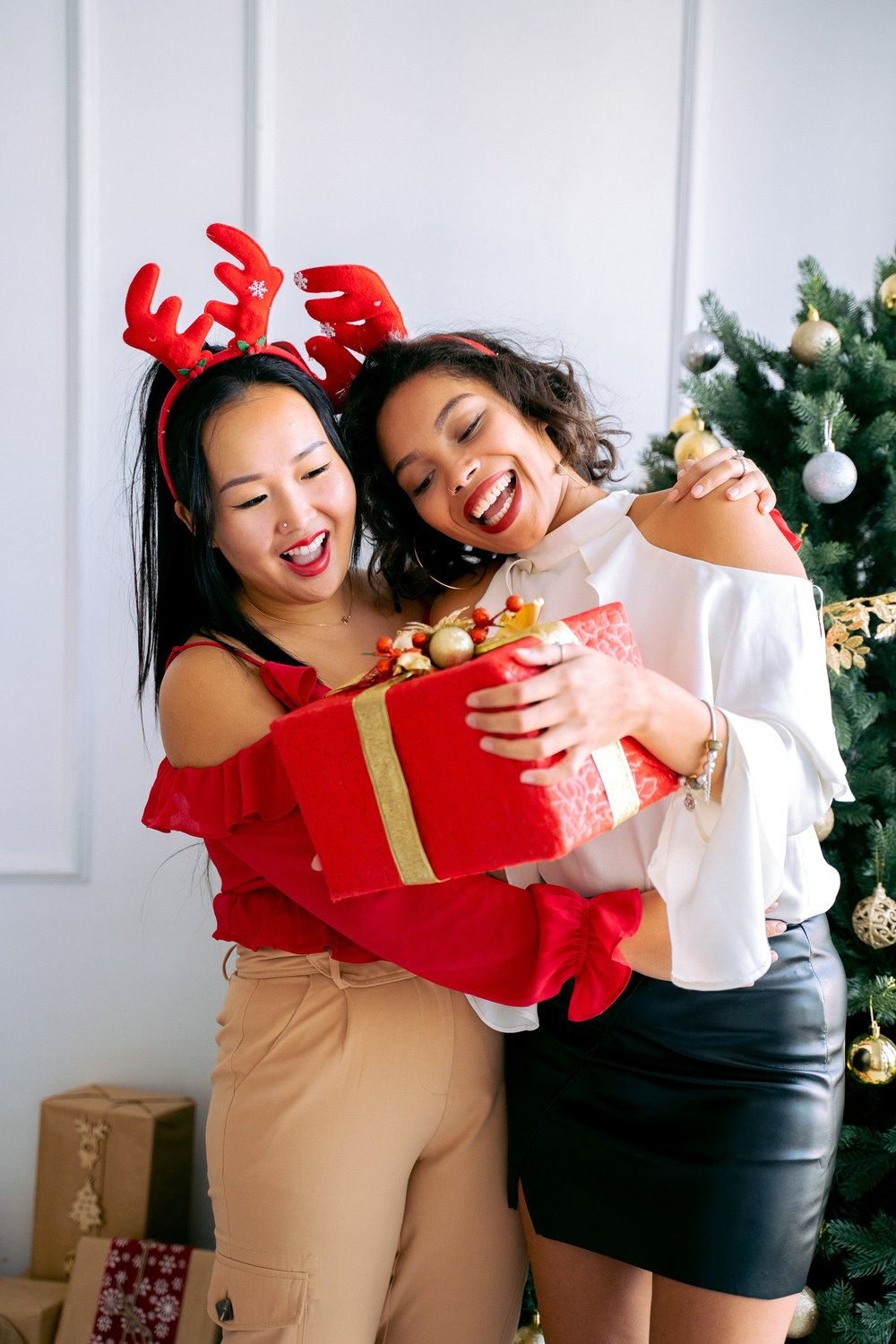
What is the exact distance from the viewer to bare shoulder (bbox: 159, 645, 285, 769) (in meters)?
1.36

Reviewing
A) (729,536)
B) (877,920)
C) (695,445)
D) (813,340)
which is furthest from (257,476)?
(877,920)

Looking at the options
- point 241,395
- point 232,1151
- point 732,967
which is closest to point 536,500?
point 241,395

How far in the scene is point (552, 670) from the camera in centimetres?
101

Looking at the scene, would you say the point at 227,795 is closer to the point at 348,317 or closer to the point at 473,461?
the point at 473,461

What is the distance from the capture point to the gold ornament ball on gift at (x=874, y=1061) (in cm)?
156

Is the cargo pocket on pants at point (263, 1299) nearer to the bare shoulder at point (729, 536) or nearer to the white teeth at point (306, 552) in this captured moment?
the white teeth at point (306, 552)

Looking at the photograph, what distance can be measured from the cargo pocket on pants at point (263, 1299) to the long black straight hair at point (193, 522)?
83cm

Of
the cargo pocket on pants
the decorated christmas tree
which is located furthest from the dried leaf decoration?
the cargo pocket on pants

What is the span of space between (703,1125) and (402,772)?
2.13ft

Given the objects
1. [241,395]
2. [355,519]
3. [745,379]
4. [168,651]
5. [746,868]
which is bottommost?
[746,868]

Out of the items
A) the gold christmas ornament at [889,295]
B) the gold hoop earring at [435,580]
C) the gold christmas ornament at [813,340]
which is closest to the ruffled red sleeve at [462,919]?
the gold hoop earring at [435,580]

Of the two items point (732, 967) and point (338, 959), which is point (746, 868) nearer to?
point (732, 967)

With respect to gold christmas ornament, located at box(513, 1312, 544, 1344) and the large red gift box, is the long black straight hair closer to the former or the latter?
the large red gift box

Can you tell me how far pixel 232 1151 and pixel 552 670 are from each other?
34.3 inches
